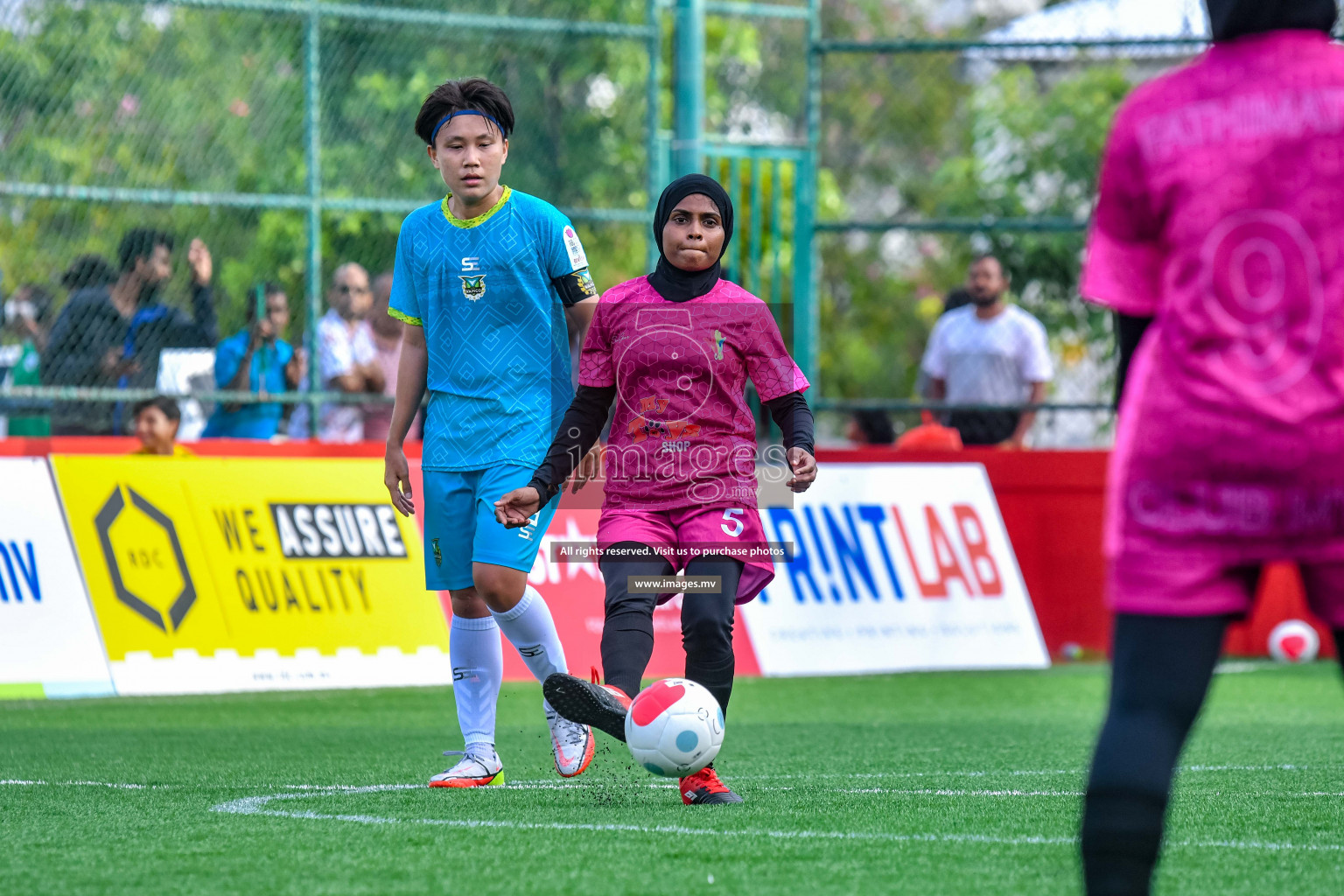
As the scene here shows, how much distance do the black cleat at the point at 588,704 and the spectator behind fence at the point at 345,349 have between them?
19.7ft

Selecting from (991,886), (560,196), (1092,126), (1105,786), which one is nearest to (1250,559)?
(1105,786)

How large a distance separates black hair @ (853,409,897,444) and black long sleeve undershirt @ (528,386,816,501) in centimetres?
677

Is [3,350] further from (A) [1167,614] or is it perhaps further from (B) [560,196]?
(A) [1167,614]

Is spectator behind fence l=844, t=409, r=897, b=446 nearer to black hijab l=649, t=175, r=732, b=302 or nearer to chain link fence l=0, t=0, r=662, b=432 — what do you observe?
chain link fence l=0, t=0, r=662, b=432

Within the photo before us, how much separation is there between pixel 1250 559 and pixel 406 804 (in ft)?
10.3

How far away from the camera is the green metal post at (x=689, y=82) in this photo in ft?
39.9

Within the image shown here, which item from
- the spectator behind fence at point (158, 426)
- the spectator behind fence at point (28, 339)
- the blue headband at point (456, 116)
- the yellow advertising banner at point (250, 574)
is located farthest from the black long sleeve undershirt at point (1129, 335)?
the spectator behind fence at point (28, 339)

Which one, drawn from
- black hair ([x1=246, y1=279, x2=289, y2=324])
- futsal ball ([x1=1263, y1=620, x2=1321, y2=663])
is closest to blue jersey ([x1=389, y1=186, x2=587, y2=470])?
black hair ([x1=246, y1=279, x2=289, y2=324])

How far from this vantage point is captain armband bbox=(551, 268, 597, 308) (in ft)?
20.4

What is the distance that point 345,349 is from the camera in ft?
36.9

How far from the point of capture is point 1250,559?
3088mm

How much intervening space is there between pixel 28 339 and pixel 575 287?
506cm

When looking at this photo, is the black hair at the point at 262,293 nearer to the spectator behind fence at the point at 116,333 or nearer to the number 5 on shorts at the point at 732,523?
the spectator behind fence at the point at 116,333

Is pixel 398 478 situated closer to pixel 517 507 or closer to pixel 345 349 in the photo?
pixel 517 507
